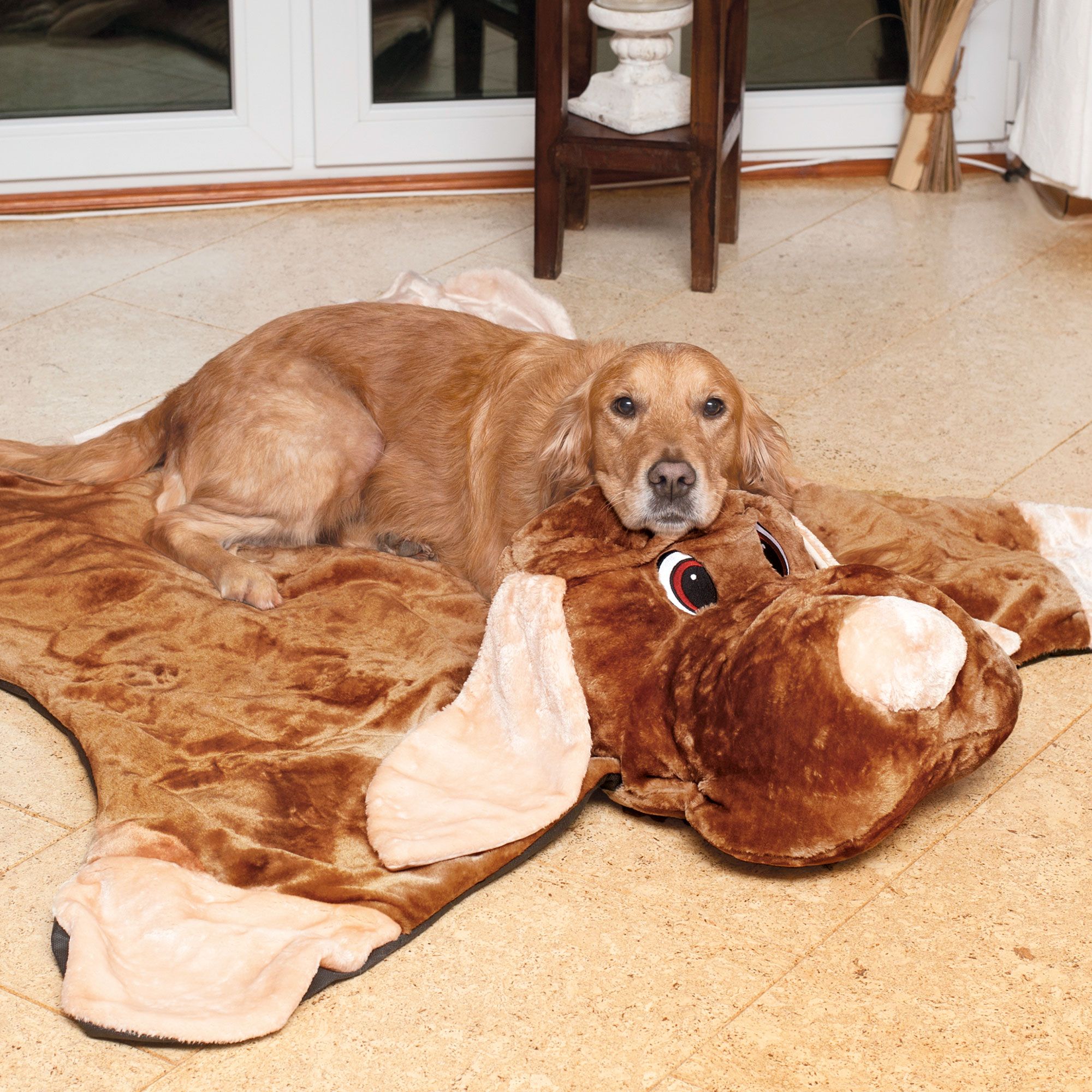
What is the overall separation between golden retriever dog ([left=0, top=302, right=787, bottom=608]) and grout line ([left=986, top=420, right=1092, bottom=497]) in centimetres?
86

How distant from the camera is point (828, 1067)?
1848mm

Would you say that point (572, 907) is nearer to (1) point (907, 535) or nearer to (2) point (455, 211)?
(1) point (907, 535)

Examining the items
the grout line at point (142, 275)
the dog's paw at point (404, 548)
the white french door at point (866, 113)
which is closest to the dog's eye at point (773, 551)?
the dog's paw at point (404, 548)

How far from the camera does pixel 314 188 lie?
5.18 metres

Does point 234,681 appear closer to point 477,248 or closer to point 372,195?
point 477,248

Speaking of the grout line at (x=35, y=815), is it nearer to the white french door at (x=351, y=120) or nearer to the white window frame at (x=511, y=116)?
the white french door at (x=351, y=120)

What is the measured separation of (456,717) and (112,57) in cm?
354

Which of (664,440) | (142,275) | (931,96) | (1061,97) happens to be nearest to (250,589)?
(664,440)

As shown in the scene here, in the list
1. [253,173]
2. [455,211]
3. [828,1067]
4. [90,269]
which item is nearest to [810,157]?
[455,211]

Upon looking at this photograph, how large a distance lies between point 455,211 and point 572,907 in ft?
11.1

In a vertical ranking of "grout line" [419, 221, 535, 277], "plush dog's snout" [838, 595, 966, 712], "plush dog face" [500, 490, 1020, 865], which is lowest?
"grout line" [419, 221, 535, 277]

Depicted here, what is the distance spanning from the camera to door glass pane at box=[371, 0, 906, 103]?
5.12 m

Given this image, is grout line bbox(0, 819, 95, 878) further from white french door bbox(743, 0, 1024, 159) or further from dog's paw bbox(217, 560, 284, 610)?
white french door bbox(743, 0, 1024, 159)

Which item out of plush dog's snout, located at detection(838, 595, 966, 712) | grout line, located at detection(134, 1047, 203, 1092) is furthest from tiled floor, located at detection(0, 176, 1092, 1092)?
plush dog's snout, located at detection(838, 595, 966, 712)
